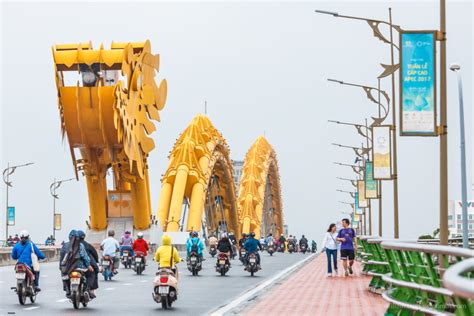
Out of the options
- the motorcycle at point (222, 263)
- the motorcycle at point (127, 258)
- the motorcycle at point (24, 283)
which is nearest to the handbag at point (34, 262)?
the motorcycle at point (24, 283)

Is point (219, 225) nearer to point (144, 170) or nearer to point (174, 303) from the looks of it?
point (144, 170)

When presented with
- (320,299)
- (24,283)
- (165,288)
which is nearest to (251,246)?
(320,299)

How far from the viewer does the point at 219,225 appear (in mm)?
118812

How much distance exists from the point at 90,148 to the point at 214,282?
3175 cm

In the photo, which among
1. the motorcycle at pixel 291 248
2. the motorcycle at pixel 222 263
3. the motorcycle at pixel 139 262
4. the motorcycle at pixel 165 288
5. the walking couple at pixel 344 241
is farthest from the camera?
the motorcycle at pixel 291 248

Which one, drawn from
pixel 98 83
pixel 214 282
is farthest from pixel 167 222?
pixel 214 282

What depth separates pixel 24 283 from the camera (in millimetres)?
23234

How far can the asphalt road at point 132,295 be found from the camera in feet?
71.0

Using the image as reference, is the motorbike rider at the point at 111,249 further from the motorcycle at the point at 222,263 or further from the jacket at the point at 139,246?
the motorcycle at the point at 222,263

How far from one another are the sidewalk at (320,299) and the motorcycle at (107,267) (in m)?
5.41

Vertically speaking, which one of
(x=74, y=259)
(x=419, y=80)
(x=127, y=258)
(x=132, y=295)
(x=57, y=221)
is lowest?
(x=132, y=295)

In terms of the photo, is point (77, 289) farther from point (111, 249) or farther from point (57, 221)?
point (57, 221)

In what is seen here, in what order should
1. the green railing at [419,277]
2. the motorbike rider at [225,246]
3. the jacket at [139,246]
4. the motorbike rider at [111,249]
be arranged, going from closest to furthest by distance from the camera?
1. the green railing at [419,277]
2. the motorbike rider at [111,249]
3. the motorbike rider at [225,246]
4. the jacket at [139,246]

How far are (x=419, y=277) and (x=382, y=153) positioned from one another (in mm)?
26047
